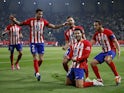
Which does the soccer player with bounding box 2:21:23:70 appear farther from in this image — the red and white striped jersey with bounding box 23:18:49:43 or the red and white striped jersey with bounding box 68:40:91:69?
the red and white striped jersey with bounding box 68:40:91:69

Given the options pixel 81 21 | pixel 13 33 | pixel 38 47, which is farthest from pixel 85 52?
pixel 81 21

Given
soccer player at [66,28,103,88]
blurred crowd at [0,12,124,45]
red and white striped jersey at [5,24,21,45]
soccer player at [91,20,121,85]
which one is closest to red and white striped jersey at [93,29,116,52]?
soccer player at [91,20,121,85]

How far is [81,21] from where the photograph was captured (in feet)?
215

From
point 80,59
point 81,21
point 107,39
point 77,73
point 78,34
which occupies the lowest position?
point 77,73

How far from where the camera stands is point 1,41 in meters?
54.0

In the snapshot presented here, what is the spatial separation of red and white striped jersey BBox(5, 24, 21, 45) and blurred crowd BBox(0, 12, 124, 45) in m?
42.3

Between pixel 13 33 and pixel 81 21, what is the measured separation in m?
48.8

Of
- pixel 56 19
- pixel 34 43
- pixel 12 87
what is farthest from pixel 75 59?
pixel 56 19

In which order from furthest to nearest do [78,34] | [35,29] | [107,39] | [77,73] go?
[35,29], [107,39], [78,34], [77,73]

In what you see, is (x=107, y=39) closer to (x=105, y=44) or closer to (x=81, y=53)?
(x=105, y=44)

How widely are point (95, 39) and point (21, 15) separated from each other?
5636cm

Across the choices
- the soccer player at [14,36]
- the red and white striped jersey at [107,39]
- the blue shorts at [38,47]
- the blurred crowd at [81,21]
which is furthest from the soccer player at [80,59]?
the blurred crowd at [81,21]

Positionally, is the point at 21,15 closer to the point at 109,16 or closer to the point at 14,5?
the point at 14,5

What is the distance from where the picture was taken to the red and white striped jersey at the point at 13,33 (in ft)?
55.4
